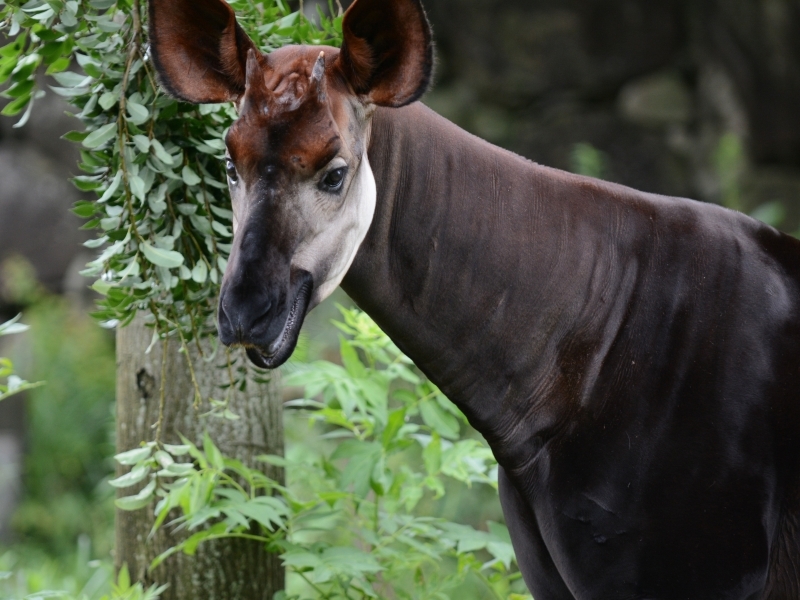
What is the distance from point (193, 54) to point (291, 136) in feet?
1.11

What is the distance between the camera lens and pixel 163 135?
2.05 meters

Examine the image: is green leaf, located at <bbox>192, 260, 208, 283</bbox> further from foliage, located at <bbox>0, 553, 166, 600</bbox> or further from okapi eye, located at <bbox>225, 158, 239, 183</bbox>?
foliage, located at <bbox>0, 553, 166, 600</bbox>

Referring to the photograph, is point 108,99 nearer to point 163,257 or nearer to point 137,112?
point 137,112

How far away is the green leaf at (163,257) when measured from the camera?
6.28ft

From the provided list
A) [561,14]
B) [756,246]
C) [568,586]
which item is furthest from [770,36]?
[568,586]

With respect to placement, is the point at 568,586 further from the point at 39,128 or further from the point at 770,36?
the point at 39,128

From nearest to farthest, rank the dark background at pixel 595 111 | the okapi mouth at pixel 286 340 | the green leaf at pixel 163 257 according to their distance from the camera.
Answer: the okapi mouth at pixel 286 340, the green leaf at pixel 163 257, the dark background at pixel 595 111

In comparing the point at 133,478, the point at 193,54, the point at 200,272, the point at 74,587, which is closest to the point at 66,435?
the point at 74,587

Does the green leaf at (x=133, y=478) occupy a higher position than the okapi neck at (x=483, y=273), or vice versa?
the okapi neck at (x=483, y=273)

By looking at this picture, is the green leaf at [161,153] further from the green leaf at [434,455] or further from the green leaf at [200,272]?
the green leaf at [434,455]

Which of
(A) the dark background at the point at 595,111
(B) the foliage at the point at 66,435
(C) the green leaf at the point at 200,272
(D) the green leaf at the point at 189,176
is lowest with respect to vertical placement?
(B) the foliage at the point at 66,435

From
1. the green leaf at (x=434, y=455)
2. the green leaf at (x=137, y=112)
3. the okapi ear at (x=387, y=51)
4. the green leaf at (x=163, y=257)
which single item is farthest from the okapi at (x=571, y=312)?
the green leaf at (x=434, y=455)

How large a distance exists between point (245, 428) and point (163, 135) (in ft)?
2.92

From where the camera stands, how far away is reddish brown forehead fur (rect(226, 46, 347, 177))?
1.54 meters
